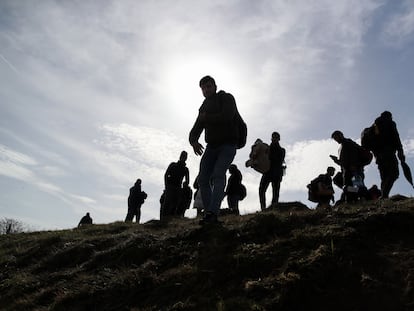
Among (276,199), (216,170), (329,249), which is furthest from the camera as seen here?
(276,199)

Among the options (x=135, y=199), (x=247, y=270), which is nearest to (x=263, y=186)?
(x=247, y=270)

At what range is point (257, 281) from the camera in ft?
12.6

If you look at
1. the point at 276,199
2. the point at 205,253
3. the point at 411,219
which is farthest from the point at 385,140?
the point at 205,253

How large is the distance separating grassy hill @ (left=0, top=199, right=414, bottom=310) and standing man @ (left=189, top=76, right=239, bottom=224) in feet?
1.64

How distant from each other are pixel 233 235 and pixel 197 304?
1.74m

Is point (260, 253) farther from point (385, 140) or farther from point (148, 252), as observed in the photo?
point (385, 140)

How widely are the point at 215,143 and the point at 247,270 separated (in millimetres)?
2599

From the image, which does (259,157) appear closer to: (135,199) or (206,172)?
(206,172)

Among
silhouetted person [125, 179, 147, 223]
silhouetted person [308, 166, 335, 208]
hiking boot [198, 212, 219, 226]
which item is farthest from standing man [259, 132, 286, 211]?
silhouetted person [125, 179, 147, 223]

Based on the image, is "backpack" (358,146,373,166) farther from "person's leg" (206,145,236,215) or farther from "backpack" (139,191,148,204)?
"backpack" (139,191,148,204)

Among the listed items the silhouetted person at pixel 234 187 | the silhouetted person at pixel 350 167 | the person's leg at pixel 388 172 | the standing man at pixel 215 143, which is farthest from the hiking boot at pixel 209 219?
the silhouetted person at pixel 234 187

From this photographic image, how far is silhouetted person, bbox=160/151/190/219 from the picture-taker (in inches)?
482

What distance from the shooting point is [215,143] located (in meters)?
6.41

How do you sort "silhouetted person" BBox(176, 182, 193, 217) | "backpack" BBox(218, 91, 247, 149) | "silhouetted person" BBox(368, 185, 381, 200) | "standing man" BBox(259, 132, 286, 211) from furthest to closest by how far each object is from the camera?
"silhouetted person" BBox(176, 182, 193, 217)
"standing man" BBox(259, 132, 286, 211)
"silhouetted person" BBox(368, 185, 381, 200)
"backpack" BBox(218, 91, 247, 149)
